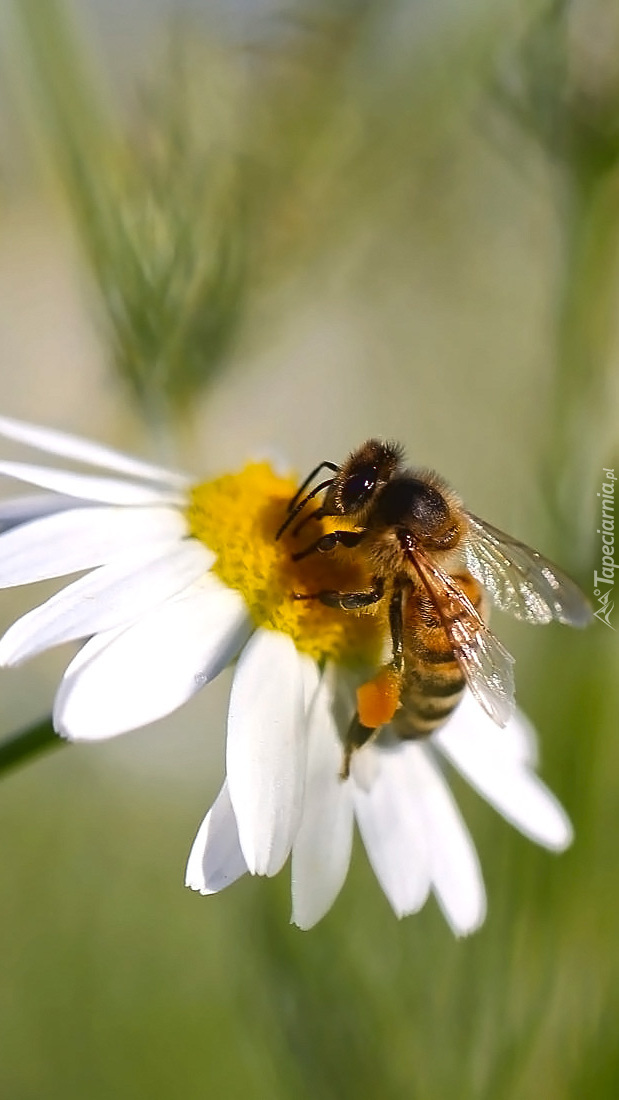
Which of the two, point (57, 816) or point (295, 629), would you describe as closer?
point (295, 629)

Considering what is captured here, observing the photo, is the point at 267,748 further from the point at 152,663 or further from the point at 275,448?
the point at 275,448

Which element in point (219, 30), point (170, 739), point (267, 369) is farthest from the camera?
point (267, 369)

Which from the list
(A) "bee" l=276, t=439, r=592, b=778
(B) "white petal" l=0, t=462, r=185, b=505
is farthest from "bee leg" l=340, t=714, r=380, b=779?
(B) "white petal" l=0, t=462, r=185, b=505

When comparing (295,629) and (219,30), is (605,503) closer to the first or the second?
(295,629)

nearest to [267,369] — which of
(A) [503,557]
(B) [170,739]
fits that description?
(B) [170,739]

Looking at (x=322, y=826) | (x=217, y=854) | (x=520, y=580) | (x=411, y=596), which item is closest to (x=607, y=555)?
(x=520, y=580)

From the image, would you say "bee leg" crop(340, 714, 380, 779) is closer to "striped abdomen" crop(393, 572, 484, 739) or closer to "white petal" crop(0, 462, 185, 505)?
"striped abdomen" crop(393, 572, 484, 739)
